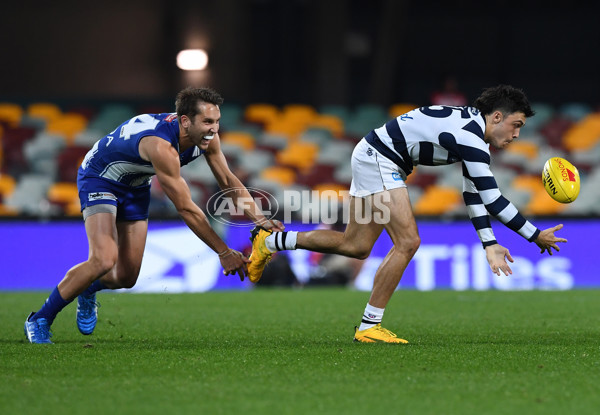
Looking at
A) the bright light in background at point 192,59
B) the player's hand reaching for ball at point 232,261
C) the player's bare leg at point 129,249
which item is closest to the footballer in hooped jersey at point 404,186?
the player's hand reaching for ball at point 232,261

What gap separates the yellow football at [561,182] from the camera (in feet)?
22.6

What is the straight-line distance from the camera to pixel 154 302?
36.1 feet

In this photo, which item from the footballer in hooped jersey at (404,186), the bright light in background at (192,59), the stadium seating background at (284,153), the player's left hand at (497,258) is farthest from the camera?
the bright light in background at (192,59)

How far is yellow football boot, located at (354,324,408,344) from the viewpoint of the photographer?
6.62m

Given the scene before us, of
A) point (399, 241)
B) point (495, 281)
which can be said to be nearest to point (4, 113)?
point (495, 281)

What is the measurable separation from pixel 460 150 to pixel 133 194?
247 centimetres

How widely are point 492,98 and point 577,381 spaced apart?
96.7 inches

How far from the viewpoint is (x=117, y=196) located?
6.91 metres

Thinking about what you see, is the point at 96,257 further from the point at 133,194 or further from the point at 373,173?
the point at 373,173

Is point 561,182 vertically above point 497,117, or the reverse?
point 497,117

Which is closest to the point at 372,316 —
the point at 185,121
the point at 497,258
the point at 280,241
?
the point at 280,241

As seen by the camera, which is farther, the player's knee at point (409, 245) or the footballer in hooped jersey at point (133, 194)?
the player's knee at point (409, 245)

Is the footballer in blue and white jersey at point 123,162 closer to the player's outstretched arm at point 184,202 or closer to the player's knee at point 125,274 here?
the player's outstretched arm at point 184,202

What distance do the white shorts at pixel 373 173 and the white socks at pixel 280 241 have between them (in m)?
0.57
